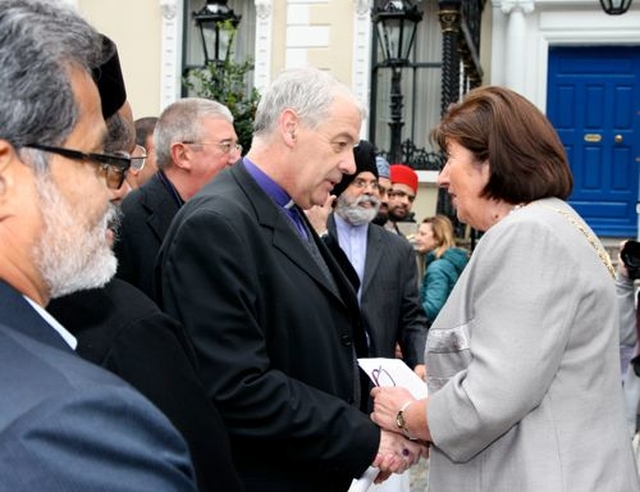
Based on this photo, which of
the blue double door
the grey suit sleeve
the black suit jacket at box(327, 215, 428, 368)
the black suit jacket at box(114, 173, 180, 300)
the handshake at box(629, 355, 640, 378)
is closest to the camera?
the grey suit sleeve

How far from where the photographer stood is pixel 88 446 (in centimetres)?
108

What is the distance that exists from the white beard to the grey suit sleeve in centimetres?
33

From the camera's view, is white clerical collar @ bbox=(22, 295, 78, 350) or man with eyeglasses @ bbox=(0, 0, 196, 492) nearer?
man with eyeglasses @ bbox=(0, 0, 196, 492)

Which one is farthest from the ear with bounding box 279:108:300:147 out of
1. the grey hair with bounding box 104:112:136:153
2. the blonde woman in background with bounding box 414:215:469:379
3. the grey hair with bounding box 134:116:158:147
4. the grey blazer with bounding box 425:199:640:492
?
the blonde woman in background with bounding box 414:215:469:379

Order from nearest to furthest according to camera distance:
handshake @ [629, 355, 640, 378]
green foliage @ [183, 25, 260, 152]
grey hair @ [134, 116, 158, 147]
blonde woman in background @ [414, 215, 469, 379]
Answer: handshake @ [629, 355, 640, 378]
grey hair @ [134, 116, 158, 147]
blonde woman in background @ [414, 215, 469, 379]
green foliage @ [183, 25, 260, 152]

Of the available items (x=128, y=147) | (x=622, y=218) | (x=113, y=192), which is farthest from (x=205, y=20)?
(x=113, y=192)

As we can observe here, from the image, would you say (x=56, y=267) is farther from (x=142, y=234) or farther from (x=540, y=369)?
(x=142, y=234)

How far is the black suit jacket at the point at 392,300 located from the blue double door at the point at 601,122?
9165mm

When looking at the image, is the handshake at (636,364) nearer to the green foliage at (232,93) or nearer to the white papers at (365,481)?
the white papers at (365,481)

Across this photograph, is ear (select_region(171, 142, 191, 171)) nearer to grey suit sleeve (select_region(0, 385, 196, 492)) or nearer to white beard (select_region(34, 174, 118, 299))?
white beard (select_region(34, 174, 118, 299))

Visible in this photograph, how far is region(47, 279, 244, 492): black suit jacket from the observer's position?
1836mm

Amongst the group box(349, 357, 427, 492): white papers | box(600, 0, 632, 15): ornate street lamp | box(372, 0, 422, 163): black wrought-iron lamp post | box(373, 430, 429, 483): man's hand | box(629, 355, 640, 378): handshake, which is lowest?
box(629, 355, 640, 378): handshake

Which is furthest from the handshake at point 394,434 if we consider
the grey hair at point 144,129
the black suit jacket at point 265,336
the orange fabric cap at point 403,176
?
the orange fabric cap at point 403,176

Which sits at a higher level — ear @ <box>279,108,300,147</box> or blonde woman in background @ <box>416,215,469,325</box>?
ear @ <box>279,108,300,147</box>
